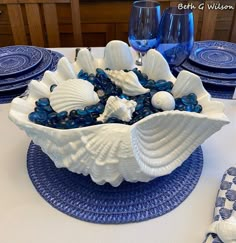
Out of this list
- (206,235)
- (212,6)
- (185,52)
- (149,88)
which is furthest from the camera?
(212,6)

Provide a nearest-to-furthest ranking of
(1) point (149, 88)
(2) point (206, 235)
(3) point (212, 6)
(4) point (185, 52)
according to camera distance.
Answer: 1. (2) point (206, 235)
2. (1) point (149, 88)
3. (4) point (185, 52)
4. (3) point (212, 6)

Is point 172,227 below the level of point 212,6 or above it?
below

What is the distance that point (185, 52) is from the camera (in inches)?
28.9

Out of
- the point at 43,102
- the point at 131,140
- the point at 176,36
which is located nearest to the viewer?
the point at 131,140

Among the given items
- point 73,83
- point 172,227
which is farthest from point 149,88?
point 172,227

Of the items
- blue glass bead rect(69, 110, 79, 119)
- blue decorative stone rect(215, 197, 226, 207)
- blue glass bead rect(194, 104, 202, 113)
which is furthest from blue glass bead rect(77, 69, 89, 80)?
blue decorative stone rect(215, 197, 226, 207)

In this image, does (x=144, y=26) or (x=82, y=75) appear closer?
(x=82, y=75)

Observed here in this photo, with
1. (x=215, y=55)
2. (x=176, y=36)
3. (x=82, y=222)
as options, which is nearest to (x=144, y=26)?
(x=176, y=36)

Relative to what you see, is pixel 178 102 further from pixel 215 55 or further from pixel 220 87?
pixel 215 55

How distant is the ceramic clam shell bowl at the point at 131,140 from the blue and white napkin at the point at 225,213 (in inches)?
3.2

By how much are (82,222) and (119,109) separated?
18cm

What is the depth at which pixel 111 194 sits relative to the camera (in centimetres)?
50

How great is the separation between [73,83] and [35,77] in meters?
0.32

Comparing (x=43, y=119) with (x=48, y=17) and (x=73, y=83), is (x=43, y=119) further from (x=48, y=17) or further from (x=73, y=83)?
(x=48, y=17)
